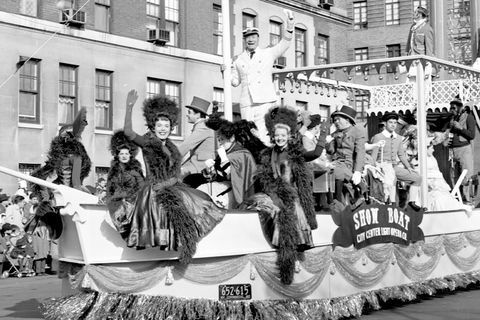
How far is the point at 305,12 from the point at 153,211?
3250 centimetres

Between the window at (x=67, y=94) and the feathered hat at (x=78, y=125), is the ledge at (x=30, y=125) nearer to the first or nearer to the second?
the window at (x=67, y=94)

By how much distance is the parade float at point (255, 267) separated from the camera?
8508 mm

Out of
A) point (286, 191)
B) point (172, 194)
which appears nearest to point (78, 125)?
point (172, 194)

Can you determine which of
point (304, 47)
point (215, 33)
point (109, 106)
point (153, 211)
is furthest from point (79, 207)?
point (304, 47)

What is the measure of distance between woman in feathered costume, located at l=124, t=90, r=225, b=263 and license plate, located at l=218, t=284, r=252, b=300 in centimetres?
68

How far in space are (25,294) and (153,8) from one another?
789 inches

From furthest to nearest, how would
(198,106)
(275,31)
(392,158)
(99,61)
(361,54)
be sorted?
(361,54) < (275,31) < (99,61) < (392,158) < (198,106)

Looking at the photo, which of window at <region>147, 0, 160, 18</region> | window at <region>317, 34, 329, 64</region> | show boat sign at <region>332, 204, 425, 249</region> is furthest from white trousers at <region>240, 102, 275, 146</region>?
window at <region>317, 34, 329, 64</region>

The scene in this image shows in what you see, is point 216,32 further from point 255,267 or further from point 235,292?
Answer: point 235,292

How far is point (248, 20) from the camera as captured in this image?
3675 centimetres

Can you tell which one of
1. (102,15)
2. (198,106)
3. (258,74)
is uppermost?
(102,15)

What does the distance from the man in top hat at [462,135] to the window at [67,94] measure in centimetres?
1588

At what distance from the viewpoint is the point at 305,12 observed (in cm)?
3981

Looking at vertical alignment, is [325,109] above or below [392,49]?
→ below
